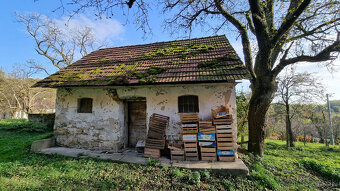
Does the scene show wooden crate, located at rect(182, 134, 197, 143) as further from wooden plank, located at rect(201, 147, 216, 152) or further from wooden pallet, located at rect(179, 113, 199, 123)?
wooden pallet, located at rect(179, 113, 199, 123)

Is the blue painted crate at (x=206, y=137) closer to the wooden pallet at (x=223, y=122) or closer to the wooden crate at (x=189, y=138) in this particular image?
the wooden crate at (x=189, y=138)

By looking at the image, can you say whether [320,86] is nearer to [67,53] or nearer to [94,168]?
[94,168]

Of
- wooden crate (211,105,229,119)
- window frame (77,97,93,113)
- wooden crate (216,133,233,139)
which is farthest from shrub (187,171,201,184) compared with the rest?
window frame (77,97,93,113)

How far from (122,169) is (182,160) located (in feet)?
6.70

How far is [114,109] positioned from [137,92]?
1.26 m

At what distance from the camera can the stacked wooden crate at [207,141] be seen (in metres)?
4.73

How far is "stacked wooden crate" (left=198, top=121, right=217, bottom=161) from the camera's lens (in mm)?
4734

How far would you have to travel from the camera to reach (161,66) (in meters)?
5.96

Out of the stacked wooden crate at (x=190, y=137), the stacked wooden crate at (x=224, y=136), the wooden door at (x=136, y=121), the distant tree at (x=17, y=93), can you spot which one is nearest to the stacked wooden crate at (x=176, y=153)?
the stacked wooden crate at (x=190, y=137)

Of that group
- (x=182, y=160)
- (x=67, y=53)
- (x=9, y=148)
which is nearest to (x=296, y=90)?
(x=182, y=160)

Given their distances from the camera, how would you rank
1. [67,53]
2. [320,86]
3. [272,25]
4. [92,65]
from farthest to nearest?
[67,53], [320,86], [92,65], [272,25]

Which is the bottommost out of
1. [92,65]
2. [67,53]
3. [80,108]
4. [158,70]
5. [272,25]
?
[80,108]

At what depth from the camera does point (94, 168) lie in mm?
4266

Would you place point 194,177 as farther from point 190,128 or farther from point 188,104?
point 188,104
